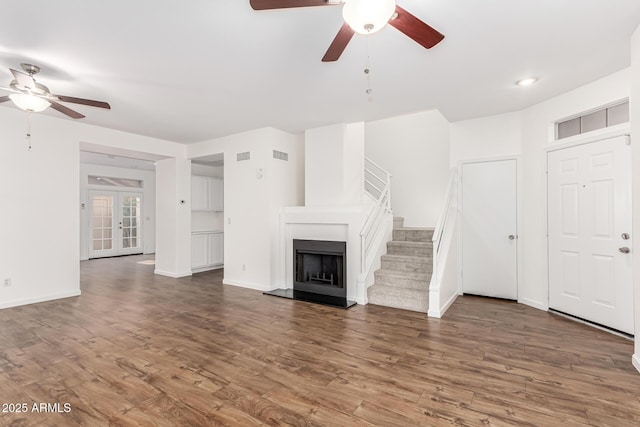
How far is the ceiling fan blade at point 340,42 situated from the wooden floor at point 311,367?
8.00ft

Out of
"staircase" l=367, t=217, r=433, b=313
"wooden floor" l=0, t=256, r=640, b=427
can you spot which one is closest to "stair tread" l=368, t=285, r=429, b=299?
"staircase" l=367, t=217, r=433, b=313

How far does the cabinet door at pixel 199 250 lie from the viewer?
7.06 meters

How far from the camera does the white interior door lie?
4.61 metres

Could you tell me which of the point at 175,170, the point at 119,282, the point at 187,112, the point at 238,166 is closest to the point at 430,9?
the point at 187,112

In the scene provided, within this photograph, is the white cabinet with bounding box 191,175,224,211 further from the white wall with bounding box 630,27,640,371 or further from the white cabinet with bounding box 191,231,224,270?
the white wall with bounding box 630,27,640,371

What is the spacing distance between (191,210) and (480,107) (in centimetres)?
591

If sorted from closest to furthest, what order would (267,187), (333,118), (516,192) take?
(516,192) < (333,118) < (267,187)

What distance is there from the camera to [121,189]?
10.2m

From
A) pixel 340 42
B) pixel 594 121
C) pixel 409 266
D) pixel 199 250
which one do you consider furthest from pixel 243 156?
→ pixel 594 121

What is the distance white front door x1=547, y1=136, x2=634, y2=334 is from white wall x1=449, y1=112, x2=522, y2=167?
61 centimetres

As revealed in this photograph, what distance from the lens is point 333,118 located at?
495 cm

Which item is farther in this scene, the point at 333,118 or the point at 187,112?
the point at 333,118

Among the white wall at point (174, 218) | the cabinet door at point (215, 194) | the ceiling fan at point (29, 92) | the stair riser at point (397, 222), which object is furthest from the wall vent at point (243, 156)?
the stair riser at point (397, 222)

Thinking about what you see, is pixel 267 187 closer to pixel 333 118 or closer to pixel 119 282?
pixel 333 118
